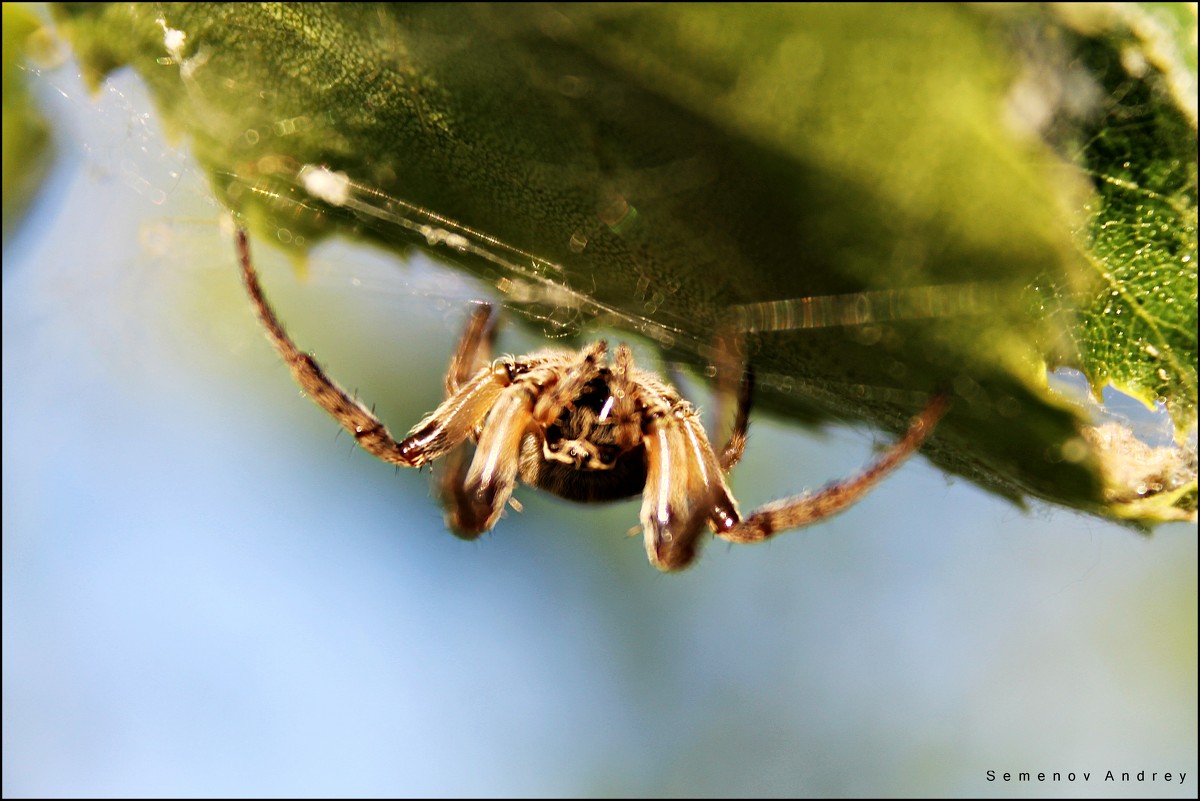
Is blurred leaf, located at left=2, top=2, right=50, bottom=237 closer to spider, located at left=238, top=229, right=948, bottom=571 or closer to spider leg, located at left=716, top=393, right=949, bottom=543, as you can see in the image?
spider, located at left=238, top=229, right=948, bottom=571

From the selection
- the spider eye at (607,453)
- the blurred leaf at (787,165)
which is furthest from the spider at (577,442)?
the blurred leaf at (787,165)

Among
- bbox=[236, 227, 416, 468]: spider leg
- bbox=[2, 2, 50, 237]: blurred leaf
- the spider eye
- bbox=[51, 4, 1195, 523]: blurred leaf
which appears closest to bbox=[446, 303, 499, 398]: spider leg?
bbox=[236, 227, 416, 468]: spider leg

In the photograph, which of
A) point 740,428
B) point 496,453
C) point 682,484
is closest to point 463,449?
point 496,453

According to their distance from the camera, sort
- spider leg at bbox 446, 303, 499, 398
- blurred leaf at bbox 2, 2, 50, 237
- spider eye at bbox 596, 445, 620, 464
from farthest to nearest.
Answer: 1. spider leg at bbox 446, 303, 499, 398
2. spider eye at bbox 596, 445, 620, 464
3. blurred leaf at bbox 2, 2, 50, 237

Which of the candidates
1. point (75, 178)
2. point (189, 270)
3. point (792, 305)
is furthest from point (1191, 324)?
point (189, 270)

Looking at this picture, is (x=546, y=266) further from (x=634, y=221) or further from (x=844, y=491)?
(x=844, y=491)

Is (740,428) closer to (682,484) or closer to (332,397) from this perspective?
(682,484)

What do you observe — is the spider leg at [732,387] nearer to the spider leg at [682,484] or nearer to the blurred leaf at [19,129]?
the spider leg at [682,484]

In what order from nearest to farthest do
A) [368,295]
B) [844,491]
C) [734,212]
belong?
[734,212]
[844,491]
[368,295]
